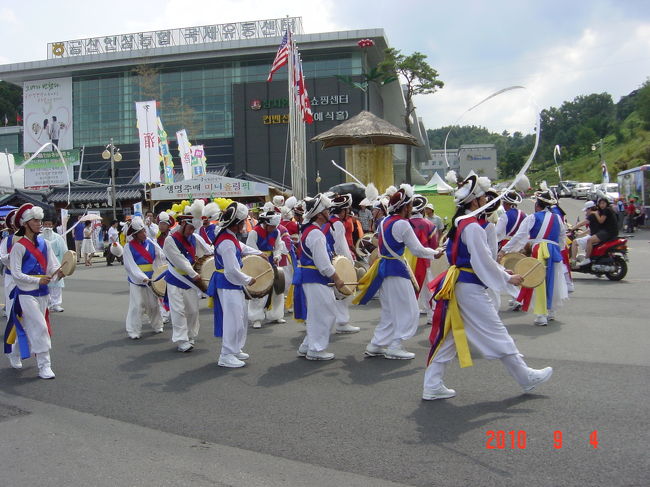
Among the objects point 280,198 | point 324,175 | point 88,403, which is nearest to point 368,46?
point 324,175

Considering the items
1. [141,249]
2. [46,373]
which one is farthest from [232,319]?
[141,249]

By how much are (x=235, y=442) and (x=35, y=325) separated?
3506mm

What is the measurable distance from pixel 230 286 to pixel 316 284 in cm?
101

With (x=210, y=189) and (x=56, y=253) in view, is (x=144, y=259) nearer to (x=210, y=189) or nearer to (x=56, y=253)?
(x=56, y=253)

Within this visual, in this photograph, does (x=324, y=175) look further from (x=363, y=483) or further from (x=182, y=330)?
(x=363, y=483)

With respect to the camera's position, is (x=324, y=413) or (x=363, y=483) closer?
(x=363, y=483)

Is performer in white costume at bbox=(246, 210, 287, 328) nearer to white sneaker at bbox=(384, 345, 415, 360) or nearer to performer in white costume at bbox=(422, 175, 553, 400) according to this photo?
white sneaker at bbox=(384, 345, 415, 360)

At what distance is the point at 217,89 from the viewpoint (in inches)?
1908

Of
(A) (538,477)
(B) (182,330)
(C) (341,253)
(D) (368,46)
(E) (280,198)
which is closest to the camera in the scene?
(A) (538,477)

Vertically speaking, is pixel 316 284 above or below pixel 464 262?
below

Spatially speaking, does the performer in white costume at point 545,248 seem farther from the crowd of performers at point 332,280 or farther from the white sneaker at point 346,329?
the white sneaker at point 346,329

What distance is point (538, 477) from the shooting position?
154 inches

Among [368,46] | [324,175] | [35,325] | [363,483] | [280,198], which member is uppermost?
[368,46]

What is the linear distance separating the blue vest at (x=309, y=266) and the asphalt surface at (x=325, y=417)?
38.1 inches
